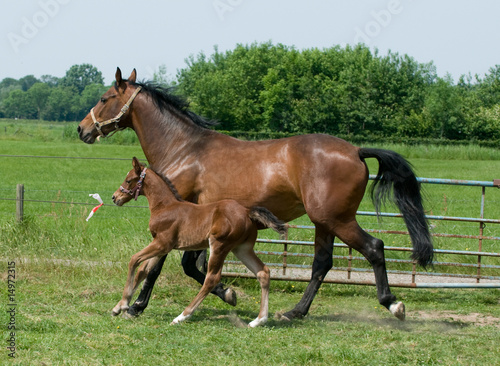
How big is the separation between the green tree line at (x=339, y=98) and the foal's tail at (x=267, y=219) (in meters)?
46.7

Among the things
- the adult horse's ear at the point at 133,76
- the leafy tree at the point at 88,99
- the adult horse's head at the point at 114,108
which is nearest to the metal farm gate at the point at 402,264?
the adult horse's head at the point at 114,108

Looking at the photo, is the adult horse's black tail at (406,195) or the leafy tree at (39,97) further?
the leafy tree at (39,97)

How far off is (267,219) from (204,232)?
0.60m

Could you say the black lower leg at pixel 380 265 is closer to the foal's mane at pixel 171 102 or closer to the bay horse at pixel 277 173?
the bay horse at pixel 277 173

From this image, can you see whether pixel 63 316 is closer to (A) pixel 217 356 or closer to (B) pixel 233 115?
(A) pixel 217 356

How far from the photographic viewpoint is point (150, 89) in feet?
22.6

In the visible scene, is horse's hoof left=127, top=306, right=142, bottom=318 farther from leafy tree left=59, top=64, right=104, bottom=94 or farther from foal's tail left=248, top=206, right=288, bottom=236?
leafy tree left=59, top=64, right=104, bottom=94

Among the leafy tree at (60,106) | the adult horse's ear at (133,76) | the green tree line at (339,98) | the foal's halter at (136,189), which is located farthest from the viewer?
the leafy tree at (60,106)

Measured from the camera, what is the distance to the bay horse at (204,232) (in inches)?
223

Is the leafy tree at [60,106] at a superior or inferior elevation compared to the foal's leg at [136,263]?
inferior

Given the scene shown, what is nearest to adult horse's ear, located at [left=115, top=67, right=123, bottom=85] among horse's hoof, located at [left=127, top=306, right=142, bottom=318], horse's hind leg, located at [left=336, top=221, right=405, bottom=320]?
Answer: horse's hoof, located at [left=127, top=306, right=142, bottom=318]

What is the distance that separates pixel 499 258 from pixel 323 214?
13.2 ft

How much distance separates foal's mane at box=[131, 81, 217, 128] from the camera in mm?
6809

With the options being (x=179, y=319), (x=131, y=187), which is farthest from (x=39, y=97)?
(x=179, y=319)
